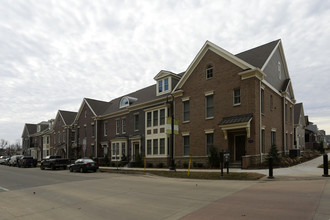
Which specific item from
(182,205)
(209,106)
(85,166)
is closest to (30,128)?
(85,166)

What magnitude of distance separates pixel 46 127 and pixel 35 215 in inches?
2663

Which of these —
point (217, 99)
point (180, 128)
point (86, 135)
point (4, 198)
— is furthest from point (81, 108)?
point (4, 198)

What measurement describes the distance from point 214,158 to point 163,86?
1185cm

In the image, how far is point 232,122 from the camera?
21453 mm

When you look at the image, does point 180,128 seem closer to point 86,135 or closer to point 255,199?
point 255,199

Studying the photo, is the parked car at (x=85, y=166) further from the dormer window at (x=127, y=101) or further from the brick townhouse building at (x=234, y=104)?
the dormer window at (x=127, y=101)

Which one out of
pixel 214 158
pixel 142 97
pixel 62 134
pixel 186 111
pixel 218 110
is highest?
pixel 142 97

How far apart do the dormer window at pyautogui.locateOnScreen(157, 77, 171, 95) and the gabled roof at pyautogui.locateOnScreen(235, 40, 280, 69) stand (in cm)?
845

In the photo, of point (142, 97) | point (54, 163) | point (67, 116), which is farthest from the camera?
point (67, 116)

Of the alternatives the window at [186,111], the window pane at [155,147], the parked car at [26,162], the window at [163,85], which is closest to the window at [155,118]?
the window pane at [155,147]

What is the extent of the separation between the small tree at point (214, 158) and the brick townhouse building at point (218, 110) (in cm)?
49

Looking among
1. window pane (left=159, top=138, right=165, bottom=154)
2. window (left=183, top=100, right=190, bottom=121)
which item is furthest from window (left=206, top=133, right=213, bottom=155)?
window pane (left=159, top=138, right=165, bottom=154)

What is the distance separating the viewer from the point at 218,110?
23.6 meters

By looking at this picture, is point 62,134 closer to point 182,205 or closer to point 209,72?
point 209,72
